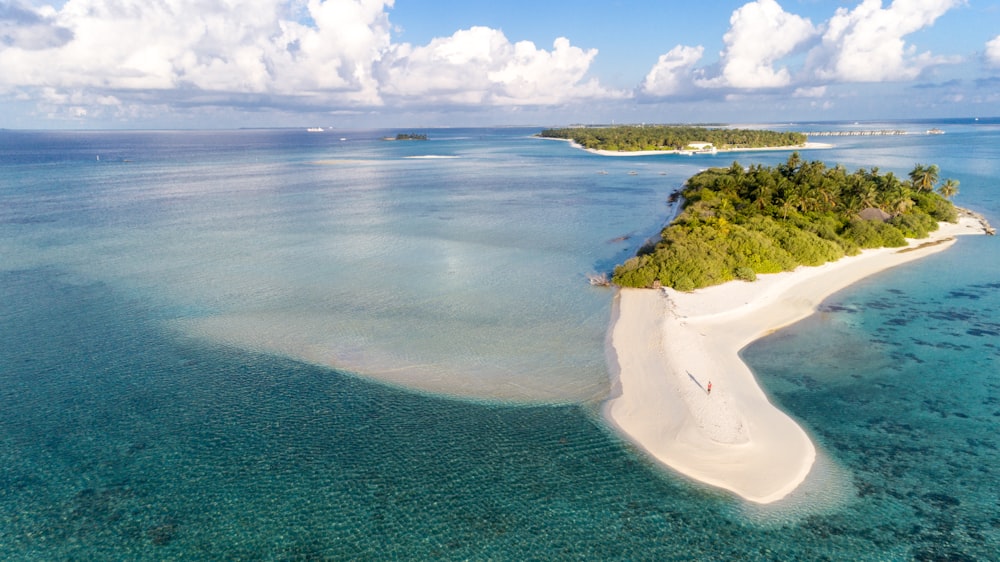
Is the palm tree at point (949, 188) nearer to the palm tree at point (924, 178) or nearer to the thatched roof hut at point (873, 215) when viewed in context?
the palm tree at point (924, 178)

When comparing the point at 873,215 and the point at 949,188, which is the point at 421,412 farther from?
the point at 949,188

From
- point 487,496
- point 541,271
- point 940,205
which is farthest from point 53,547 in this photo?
point 940,205

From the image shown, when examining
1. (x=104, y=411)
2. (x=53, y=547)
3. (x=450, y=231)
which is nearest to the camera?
(x=53, y=547)

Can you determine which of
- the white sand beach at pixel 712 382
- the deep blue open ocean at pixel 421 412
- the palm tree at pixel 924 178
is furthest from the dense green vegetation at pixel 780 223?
the deep blue open ocean at pixel 421 412

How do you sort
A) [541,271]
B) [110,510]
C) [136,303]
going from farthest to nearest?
[541,271] < [136,303] < [110,510]

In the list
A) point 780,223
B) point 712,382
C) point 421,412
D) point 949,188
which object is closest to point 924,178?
point 949,188

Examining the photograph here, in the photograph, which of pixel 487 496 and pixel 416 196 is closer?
pixel 487 496

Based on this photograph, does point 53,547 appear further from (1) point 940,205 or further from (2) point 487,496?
(1) point 940,205
